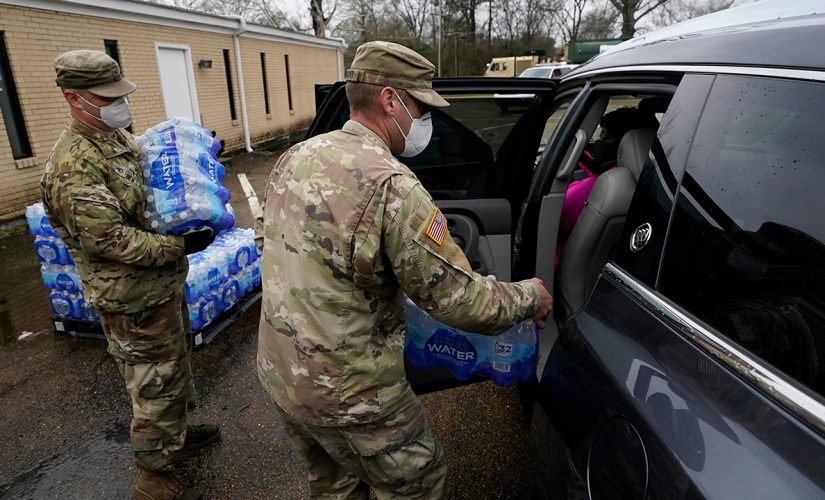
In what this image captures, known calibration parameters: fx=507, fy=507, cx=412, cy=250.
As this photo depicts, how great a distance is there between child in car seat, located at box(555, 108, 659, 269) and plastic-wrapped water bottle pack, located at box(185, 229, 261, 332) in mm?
2482

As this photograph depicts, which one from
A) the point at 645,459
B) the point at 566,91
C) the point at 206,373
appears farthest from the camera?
the point at 206,373

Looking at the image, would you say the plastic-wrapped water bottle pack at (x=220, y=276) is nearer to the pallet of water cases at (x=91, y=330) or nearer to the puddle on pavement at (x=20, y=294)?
the pallet of water cases at (x=91, y=330)

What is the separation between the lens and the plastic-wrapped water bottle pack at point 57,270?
3.62 m

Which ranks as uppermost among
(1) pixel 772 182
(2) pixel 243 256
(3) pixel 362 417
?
(1) pixel 772 182

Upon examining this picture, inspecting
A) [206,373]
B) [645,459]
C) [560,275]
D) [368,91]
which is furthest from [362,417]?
[206,373]

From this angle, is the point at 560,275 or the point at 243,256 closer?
the point at 560,275

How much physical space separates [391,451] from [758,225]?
44.8 inches

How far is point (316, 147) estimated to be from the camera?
56.9 inches

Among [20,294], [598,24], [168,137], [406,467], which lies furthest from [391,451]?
[598,24]

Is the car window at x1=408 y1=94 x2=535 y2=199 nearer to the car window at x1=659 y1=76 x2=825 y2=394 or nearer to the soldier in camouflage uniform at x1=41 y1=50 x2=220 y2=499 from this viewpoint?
the soldier in camouflage uniform at x1=41 y1=50 x2=220 y2=499

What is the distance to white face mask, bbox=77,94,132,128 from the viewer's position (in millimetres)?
2150

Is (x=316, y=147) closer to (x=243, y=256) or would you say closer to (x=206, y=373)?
(x=206, y=373)

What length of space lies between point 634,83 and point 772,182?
75cm

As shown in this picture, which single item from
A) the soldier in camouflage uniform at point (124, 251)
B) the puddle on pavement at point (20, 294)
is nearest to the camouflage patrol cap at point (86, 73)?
the soldier in camouflage uniform at point (124, 251)
